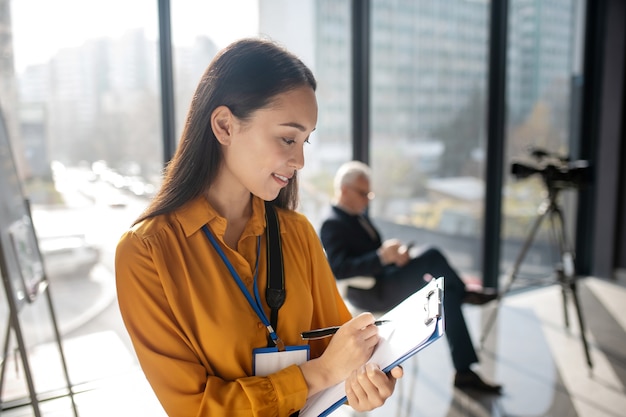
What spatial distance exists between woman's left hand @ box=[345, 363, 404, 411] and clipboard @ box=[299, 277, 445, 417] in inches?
0.9

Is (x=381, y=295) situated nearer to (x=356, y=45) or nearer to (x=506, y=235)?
(x=356, y=45)

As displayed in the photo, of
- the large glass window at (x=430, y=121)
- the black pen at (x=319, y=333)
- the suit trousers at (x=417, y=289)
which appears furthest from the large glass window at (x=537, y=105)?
the black pen at (x=319, y=333)

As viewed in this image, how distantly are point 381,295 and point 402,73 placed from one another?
1.93 m

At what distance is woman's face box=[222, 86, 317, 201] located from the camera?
1.12 metres

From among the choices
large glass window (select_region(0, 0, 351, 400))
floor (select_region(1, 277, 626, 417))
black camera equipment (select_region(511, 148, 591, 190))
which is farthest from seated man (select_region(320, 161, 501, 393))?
large glass window (select_region(0, 0, 351, 400))

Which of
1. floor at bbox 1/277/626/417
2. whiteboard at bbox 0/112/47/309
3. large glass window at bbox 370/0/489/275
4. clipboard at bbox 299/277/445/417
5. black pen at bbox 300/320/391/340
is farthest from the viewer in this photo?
large glass window at bbox 370/0/489/275

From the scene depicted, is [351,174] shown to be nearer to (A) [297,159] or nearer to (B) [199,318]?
(A) [297,159]

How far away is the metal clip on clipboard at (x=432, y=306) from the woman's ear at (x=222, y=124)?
537mm

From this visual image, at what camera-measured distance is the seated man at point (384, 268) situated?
3.00m

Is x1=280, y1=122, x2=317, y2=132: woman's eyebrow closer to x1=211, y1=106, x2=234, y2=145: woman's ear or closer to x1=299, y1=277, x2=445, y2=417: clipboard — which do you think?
x1=211, y1=106, x2=234, y2=145: woman's ear

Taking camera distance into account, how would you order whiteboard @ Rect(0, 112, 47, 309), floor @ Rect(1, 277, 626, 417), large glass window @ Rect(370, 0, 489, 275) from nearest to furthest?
1. whiteboard @ Rect(0, 112, 47, 309)
2. floor @ Rect(1, 277, 626, 417)
3. large glass window @ Rect(370, 0, 489, 275)

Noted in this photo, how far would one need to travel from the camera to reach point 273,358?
1.14 m

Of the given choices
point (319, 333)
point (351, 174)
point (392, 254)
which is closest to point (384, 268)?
point (392, 254)

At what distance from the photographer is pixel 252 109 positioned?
112 cm
